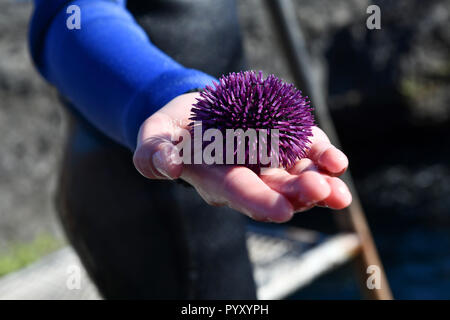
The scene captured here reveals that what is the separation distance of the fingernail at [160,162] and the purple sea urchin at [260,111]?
0.09m

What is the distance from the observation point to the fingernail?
608 millimetres

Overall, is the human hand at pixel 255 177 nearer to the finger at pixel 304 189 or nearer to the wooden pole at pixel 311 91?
the finger at pixel 304 189

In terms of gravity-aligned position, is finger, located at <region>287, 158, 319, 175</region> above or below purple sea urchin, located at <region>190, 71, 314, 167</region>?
below

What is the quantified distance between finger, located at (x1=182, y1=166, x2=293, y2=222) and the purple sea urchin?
0.07 m

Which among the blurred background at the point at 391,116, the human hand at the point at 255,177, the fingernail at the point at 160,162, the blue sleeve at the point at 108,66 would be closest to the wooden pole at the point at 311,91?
the blue sleeve at the point at 108,66

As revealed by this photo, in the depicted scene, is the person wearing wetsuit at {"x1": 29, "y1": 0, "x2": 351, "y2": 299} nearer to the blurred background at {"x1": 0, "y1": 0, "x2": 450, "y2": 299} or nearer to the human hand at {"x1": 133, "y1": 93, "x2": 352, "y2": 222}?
the human hand at {"x1": 133, "y1": 93, "x2": 352, "y2": 222}

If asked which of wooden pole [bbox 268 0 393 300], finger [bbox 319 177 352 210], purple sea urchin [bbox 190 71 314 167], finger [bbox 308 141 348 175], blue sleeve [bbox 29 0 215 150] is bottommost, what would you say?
finger [bbox 319 177 352 210]

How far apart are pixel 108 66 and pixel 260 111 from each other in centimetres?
33

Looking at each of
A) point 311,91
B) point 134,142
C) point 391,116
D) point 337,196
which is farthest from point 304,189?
point 391,116

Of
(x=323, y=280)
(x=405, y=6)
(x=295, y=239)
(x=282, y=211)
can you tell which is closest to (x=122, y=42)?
(x=282, y=211)

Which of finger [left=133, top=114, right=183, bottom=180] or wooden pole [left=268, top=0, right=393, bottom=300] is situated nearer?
finger [left=133, top=114, right=183, bottom=180]

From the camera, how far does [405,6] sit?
3680 mm

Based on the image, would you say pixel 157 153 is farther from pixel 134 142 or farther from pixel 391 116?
pixel 391 116

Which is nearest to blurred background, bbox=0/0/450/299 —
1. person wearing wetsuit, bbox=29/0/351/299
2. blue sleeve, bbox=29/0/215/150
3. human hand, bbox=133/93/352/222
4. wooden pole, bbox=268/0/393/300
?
wooden pole, bbox=268/0/393/300
